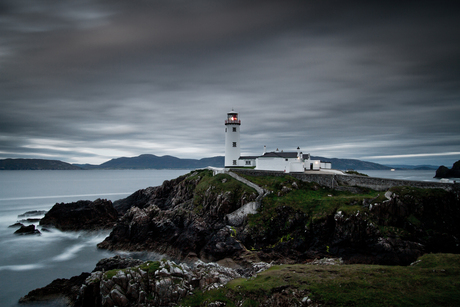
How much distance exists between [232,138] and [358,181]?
88.3 ft

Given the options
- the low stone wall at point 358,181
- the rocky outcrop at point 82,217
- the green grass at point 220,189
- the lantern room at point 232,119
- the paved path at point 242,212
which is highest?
the lantern room at point 232,119

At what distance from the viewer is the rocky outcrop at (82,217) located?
4294 cm

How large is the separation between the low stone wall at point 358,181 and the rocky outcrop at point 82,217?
82.5 feet

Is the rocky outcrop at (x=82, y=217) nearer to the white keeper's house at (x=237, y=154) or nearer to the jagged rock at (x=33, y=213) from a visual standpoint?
the jagged rock at (x=33, y=213)

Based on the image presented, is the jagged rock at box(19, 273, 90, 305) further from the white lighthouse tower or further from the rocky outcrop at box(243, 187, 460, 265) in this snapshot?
the white lighthouse tower

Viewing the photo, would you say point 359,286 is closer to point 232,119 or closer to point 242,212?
point 242,212

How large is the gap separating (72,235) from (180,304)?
106 feet

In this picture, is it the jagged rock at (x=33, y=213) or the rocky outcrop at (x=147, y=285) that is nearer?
the rocky outcrop at (x=147, y=285)

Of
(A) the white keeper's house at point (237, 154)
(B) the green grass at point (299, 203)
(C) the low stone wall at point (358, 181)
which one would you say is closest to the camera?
(B) the green grass at point (299, 203)

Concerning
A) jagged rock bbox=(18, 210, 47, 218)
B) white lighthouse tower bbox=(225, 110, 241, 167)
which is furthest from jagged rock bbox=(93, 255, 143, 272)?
jagged rock bbox=(18, 210, 47, 218)

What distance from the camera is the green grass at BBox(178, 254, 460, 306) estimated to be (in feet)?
45.1

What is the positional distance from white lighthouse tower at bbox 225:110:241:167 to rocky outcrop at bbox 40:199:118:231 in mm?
25206

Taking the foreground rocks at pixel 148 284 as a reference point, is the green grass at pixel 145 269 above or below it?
above

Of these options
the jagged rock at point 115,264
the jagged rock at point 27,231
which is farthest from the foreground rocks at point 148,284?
the jagged rock at point 27,231
